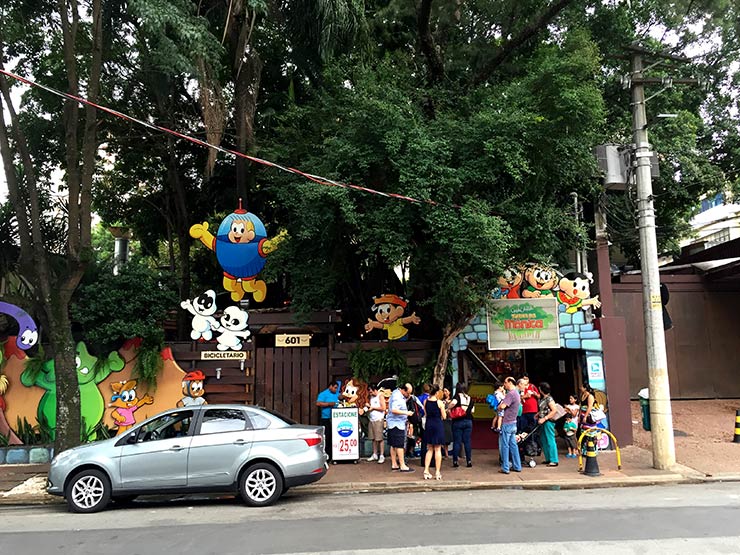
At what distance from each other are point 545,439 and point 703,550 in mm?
5364

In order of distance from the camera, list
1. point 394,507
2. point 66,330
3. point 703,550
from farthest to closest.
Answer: point 66,330
point 394,507
point 703,550

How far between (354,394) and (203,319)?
3.81 metres

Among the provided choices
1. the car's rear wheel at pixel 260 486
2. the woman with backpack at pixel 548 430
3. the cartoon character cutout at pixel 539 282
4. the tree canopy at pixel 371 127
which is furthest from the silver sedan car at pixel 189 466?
the cartoon character cutout at pixel 539 282

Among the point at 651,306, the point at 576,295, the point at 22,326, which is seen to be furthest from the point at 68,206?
the point at 651,306

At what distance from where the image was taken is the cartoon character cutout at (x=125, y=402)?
12.6 meters

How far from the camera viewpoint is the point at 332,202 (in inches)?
427

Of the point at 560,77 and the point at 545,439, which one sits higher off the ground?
the point at 560,77

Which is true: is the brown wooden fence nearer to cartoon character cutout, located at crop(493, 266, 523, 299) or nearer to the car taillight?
cartoon character cutout, located at crop(493, 266, 523, 299)

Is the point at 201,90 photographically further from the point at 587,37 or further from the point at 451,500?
the point at 451,500

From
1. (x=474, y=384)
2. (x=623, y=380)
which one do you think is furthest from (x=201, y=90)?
(x=623, y=380)

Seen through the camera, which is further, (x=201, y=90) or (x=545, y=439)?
(x=201, y=90)

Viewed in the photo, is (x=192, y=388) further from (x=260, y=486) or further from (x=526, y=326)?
(x=526, y=326)

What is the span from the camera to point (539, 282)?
41.8ft

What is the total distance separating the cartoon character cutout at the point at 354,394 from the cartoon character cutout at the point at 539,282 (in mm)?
4172
